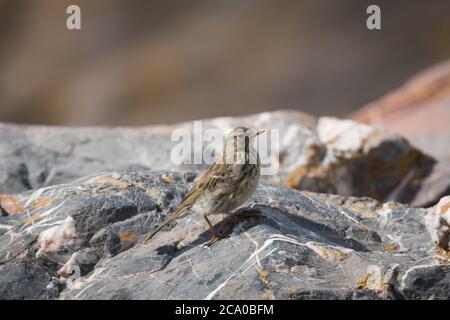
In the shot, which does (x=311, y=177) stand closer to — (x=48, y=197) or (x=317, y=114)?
(x=48, y=197)

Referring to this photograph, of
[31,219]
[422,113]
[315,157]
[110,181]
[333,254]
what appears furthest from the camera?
[422,113]

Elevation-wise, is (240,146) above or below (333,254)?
above

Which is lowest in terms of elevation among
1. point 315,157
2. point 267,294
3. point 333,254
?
point 267,294

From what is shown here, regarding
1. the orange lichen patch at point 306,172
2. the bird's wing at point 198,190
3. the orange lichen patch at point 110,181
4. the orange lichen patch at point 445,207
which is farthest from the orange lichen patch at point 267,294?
the orange lichen patch at point 306,172

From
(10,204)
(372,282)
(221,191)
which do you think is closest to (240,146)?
(221,191)

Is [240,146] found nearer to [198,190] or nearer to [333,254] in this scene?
[198,190]
